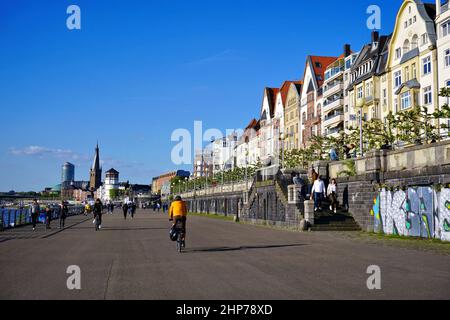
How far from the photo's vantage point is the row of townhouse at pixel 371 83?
43031 mm

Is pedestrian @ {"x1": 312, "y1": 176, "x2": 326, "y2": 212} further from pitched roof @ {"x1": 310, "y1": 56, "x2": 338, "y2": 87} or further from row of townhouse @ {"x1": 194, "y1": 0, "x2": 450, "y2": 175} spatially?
pitched roof @ {"x1": 310, "y1": 56, "x2": 338, "y2": 87}

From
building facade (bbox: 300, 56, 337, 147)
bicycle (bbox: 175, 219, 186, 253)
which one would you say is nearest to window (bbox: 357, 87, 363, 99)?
building facade (bbox: 300, 56, 337, 147)

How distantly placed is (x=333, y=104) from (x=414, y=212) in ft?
147

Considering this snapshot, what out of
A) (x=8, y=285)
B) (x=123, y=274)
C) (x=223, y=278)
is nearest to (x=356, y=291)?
(x=223, y=278)

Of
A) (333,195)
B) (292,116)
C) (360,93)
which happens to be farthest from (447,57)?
(292,116)

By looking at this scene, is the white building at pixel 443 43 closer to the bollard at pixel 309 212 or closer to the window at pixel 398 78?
the window at pixel 398 78

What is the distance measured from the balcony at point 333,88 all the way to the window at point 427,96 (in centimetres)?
1952

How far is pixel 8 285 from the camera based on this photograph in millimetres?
9312

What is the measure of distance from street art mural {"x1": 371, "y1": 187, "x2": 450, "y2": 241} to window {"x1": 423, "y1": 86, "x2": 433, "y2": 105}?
73.7 ft

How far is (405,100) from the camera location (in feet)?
155

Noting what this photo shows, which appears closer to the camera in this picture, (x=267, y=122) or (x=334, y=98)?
(x=334, y=98)

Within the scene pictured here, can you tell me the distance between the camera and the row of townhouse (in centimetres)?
4303

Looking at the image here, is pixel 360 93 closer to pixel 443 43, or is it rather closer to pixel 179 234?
pixel 443 43
